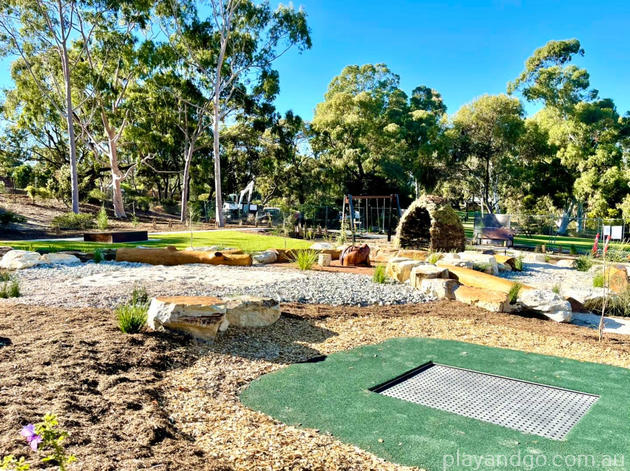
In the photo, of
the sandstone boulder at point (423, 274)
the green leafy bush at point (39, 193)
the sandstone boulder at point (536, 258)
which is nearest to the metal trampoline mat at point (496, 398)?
the sandstone boulder at point (423, 274)

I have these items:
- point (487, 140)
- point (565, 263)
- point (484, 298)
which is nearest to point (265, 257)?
point (484, 298)

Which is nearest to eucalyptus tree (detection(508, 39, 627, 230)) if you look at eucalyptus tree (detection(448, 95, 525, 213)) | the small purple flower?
eucalyptus tree (detection(448, 95, 525, 213))

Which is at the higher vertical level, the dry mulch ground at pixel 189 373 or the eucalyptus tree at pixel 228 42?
the eucalyptus tree at pixel 228 42

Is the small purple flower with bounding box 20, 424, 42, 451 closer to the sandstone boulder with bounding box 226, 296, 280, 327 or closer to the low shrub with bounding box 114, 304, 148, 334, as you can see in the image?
the low shrub with bounding box 114, 304, 148, 334

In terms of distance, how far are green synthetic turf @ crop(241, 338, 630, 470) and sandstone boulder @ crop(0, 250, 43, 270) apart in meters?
7.12

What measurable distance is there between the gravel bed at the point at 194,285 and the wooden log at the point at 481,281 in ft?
3.07

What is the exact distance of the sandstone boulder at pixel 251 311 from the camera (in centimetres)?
468

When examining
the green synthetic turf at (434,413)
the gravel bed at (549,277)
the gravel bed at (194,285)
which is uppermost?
the gravel bed at (194,285)

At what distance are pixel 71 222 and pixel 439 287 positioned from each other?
578 inches

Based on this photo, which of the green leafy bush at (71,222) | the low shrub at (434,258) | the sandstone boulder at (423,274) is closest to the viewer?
the sandstone boulder at (423,274)

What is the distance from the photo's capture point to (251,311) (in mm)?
4766

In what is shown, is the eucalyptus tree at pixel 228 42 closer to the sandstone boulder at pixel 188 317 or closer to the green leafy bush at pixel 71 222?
the green leafy bush at pixel 71 222

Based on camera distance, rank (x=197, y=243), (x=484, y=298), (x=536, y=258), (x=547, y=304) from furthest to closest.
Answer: (x=197, y=243) < (x=536, y=258) < (x=484, y=298) < (x=547, y=304)

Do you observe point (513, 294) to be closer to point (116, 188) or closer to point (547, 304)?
point (547, 304)
